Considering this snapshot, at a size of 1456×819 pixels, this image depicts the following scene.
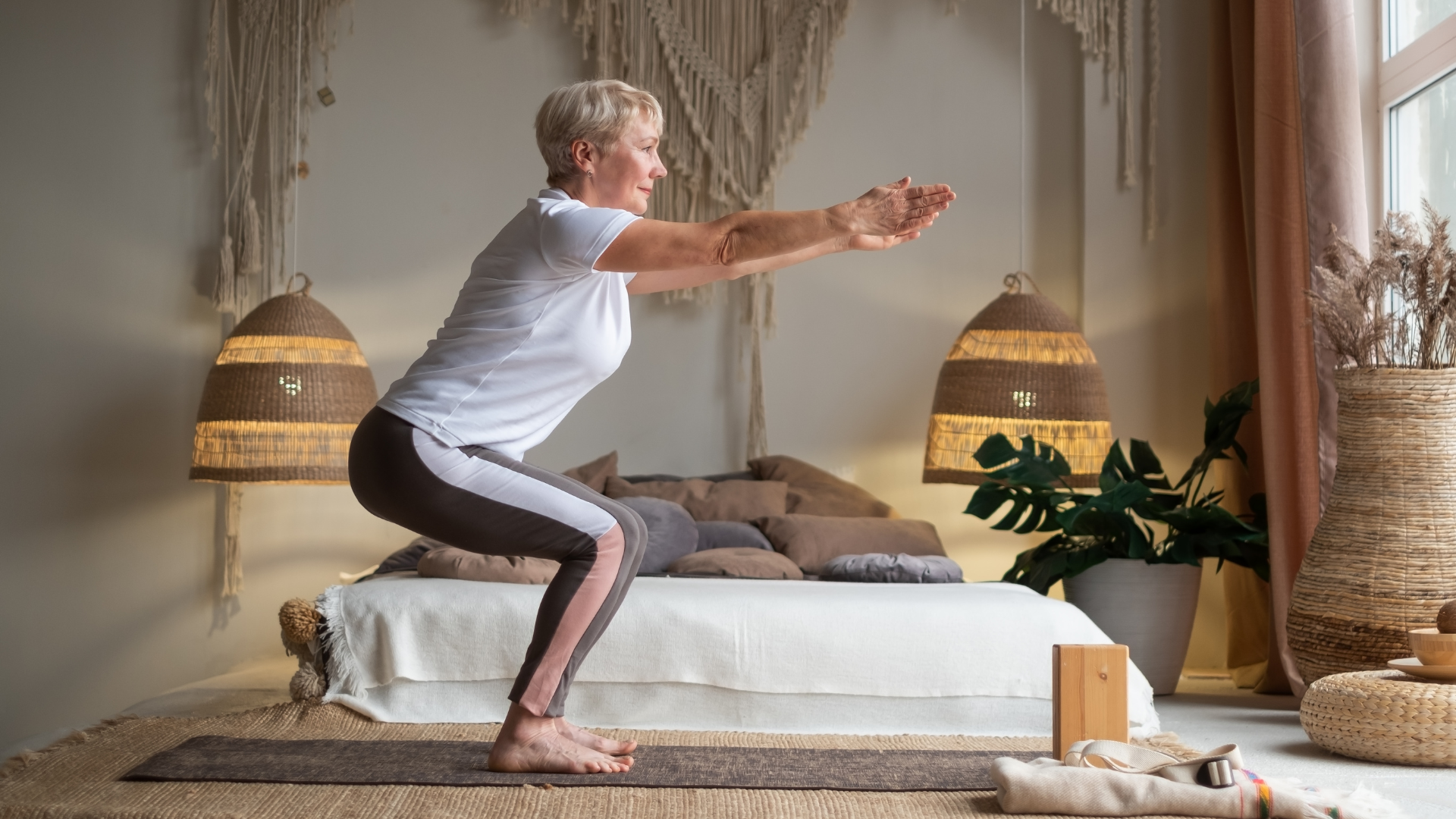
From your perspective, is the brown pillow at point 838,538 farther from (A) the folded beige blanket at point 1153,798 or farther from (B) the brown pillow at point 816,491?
(A) the folded beige blanket at point 1153,798

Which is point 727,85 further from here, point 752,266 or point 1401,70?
point 752,266

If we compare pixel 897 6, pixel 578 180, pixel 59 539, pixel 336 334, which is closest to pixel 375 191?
pixel 336 334

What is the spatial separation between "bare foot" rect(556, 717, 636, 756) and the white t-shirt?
18.8 inches

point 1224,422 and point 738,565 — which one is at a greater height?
point 1224,422

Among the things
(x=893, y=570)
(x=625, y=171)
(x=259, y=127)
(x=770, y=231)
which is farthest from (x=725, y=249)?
(x=259, y=127)

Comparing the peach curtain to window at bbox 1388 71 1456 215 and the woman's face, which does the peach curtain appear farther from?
the woman's face

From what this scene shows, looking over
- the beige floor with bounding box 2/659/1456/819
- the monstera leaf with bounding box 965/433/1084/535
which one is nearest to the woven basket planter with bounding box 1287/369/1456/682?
the beige floor with bounding box 2/659/1456/819

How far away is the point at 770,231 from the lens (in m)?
1.72

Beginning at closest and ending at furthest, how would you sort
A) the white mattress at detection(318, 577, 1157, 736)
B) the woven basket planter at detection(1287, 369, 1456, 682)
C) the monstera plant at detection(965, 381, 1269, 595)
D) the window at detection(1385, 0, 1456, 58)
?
the white mattress at detection(318, 577, 1157, 736) → the woven basket planter at detection(1287, 369, 1456, 682) → the window at detection(1385, 0, 1456, 58) → the monstera plant at detection(965, 381, 1269, 595)

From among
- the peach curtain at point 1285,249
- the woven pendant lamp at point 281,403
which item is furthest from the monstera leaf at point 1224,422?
the woven pendant lamp at point 281,403

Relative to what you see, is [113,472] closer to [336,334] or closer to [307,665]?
[336,334]

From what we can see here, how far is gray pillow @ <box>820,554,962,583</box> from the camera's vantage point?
292 centimetres

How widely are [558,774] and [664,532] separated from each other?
51.2 inches

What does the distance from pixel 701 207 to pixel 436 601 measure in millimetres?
2051
